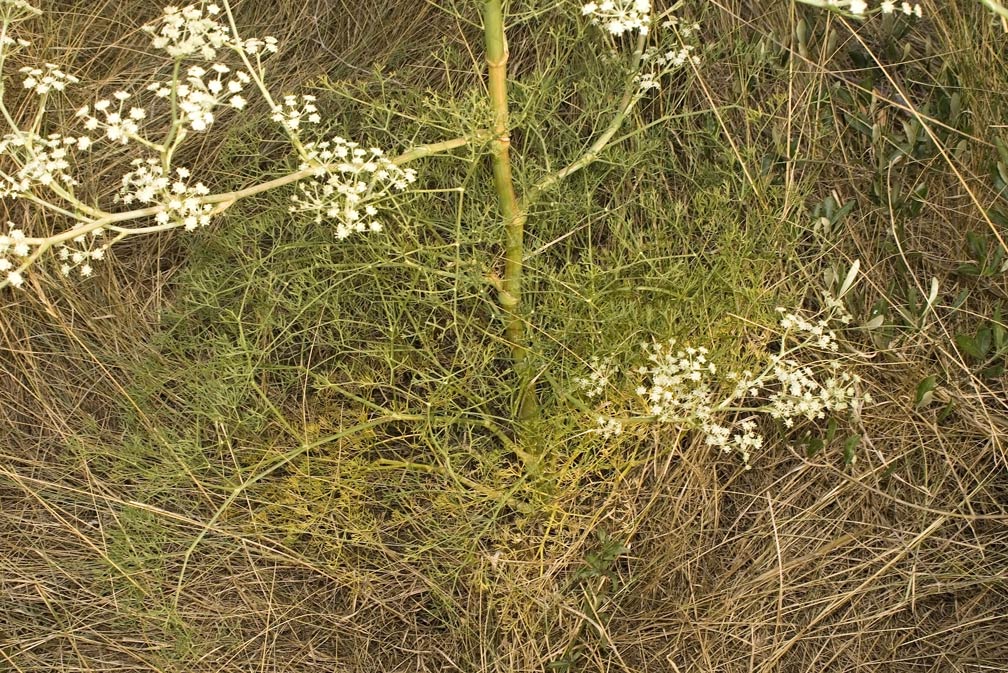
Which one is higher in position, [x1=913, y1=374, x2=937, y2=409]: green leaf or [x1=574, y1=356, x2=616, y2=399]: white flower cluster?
[x1=574, y1=356, x2=616, y2=399]: white flower cluster

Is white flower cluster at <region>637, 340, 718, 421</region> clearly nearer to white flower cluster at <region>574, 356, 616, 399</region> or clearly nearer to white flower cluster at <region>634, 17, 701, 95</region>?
white flower cluster at <region>574, 356, 616, 399</region>

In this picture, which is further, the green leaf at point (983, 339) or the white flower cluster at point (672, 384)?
the green leaf at point (983, 339)

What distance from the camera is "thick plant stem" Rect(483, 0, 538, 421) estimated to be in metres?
1.93

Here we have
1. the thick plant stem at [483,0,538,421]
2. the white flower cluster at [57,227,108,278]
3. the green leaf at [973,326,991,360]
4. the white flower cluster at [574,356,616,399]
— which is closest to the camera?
the white flower cluster at [57,227,108,278]

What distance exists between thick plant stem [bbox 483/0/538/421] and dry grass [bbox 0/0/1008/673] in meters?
0.13

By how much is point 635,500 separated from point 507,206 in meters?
1.03

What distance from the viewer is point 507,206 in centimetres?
215

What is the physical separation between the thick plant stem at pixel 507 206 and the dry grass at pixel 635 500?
0.42 feet

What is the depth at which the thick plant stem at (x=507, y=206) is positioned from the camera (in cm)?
193

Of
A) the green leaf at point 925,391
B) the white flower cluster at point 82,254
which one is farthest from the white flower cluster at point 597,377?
the white flower cluster at point 82,254

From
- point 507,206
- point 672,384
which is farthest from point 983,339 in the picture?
point 507,206

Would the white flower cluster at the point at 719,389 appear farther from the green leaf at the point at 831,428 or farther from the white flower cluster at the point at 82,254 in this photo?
the white flower cluster at the point at 82,254

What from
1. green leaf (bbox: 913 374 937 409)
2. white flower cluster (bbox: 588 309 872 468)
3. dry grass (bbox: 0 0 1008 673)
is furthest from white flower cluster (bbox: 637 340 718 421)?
green leaf (bbox: 913 374 937 409)

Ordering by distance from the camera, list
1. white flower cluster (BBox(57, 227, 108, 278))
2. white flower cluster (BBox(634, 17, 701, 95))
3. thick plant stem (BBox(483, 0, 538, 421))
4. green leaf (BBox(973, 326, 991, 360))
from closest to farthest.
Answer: white flower cluster (BBox(57, 227, 108, 278)) < thick plant stem (BBox(483, 0, 538, 421)) < white flower cluster (BBox(634, 17, 701, 95)) < green leaf (BBox(973, 326, 991, 360))
